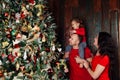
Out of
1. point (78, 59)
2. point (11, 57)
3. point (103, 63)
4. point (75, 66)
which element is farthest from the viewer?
point (75, 66)

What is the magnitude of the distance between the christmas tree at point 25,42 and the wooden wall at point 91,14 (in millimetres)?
1408

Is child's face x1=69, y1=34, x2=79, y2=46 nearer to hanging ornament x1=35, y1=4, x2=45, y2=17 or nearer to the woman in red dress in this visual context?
the woman in red dress

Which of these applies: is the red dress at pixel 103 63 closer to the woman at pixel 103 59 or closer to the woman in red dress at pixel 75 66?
the woman at pixel 103 59

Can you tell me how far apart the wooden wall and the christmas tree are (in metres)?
1.41

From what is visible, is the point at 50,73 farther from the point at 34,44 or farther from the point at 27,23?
the point at 27,23

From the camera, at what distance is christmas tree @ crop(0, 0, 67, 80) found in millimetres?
3246

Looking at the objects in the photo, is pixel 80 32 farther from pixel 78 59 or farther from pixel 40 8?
pixel 40 8

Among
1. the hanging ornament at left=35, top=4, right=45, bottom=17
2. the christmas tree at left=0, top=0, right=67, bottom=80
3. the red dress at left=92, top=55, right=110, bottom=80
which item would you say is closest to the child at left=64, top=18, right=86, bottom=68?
the red dress at left=92, top=55, right=110, bottom=80

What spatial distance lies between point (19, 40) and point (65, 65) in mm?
656

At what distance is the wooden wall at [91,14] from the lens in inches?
185

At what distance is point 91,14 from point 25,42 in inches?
70.1

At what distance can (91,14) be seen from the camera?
482cm

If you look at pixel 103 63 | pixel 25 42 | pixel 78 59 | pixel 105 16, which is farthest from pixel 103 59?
pixel 105 16

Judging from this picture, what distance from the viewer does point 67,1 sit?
16.2 ft
